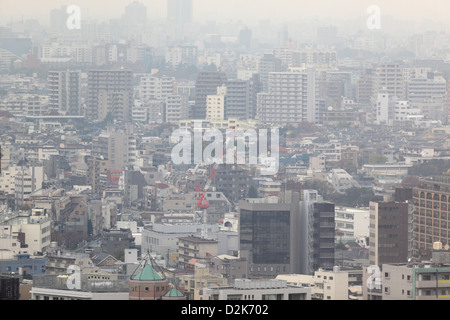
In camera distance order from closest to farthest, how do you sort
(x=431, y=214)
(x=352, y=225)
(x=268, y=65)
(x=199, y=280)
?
1. (x=199, y=280)
2. (x=431, y=214)
3. (x=352, y=225)
4. (x=268, y=65)

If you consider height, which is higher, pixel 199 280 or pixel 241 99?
pixel 241 99

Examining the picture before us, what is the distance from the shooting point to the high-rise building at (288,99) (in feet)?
120

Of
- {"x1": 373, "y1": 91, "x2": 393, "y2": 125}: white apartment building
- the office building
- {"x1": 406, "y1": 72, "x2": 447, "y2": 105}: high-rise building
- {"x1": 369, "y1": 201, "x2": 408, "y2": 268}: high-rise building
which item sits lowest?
the office building

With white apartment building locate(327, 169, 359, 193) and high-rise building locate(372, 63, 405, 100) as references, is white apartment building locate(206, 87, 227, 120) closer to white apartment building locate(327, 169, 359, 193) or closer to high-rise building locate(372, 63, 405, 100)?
high-rise building locate(372, 63, 405, 100)

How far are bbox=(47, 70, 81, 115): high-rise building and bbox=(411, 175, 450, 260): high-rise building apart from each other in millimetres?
22708

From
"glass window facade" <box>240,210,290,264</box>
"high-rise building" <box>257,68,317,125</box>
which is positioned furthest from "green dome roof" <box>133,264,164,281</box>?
"high-rise building" <box>257,68,317,125</box>

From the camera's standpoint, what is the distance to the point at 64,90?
37.5m

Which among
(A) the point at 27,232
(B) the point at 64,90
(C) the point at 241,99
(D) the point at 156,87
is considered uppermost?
(D) the point at 156,87

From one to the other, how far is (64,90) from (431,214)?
2429cm

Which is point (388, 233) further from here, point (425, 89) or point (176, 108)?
point (425, 89)

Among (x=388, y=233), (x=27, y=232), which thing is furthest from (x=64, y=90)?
(x=388, y=233)

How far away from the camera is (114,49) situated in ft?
137

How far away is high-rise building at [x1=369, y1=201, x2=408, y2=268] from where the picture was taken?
493 inches
